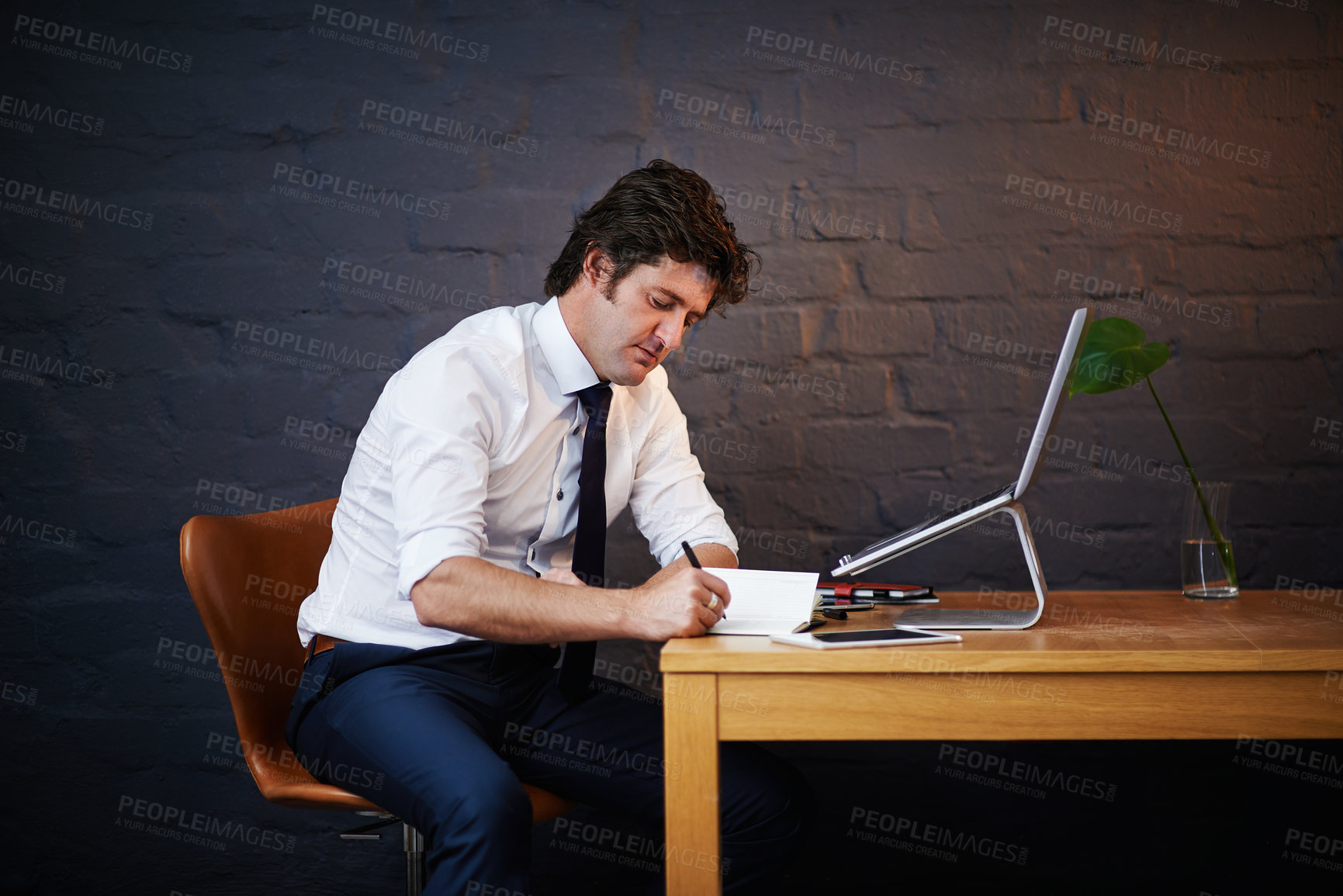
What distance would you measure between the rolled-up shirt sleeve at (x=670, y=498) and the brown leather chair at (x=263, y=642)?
20.5 inches

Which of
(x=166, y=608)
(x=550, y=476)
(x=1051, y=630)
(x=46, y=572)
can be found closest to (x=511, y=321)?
(x=550, y=476)

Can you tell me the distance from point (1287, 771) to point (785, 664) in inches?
63.0

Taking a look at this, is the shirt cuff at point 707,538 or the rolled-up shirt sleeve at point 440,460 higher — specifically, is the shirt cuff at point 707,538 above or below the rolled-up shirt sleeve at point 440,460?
below

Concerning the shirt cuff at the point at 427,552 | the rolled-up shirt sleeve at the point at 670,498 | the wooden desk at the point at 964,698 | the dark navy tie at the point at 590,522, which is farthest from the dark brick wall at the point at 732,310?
the wooden desk at the point at 964,698

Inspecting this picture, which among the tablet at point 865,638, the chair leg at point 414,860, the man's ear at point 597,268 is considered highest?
the man's ear at point 597,268

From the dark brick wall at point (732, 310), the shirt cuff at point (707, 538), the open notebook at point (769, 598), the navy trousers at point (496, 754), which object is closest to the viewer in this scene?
the navy trousers at point (496, 754)

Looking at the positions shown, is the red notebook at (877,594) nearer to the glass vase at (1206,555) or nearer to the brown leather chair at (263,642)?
the glass vase at (1206,555)

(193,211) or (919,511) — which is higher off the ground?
(193,211)

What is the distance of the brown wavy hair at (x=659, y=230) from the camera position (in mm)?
1625

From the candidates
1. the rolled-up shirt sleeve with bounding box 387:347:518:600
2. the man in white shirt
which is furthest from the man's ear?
the rolled-up shirt sleeve with bounding box 387:347:518:600

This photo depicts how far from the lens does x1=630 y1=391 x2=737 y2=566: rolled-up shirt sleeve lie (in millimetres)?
1775

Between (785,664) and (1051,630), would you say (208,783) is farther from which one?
(1051,630)

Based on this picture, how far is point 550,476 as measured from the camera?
164 cm

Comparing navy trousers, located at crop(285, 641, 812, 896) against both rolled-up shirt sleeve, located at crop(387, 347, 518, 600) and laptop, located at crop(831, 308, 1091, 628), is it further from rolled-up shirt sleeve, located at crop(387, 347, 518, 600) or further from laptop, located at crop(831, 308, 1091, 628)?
laptop, located at crop(831, 308, 1091, 628)
